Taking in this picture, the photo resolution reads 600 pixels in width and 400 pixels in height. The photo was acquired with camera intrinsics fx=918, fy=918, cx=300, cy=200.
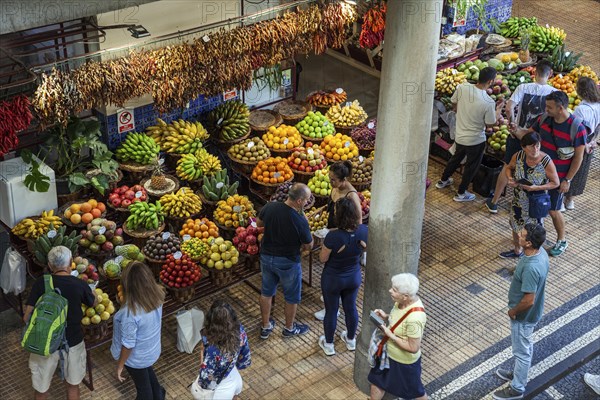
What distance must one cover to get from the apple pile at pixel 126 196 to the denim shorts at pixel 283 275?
1.60 metres

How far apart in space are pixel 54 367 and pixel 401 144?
3359 mm

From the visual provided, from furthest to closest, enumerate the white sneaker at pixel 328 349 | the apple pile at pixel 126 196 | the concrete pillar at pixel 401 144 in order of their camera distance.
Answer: the apple pile at pixel 126 196, the white sneaker at pixel 328 349, the concrete pillar at pixel 401 144

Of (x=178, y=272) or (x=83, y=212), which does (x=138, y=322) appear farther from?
(x=83, y=212)

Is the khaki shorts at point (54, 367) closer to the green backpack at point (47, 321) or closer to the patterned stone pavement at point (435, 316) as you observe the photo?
the green backpack at point (47, 321)

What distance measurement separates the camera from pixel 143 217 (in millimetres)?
8938

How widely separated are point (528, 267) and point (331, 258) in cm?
162

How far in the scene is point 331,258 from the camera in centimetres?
778

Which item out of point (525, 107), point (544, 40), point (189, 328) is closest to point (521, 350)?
point (189, 328)

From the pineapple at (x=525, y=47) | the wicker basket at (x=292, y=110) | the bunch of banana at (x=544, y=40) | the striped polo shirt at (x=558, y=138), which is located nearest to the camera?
the striped polo shirt at (x=558, y=138)

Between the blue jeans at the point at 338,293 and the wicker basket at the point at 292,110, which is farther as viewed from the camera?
the wicker basket at the point at 292,110

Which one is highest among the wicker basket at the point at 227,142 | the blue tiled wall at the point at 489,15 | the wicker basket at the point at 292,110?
the blue tiled wall at the point at 489,15

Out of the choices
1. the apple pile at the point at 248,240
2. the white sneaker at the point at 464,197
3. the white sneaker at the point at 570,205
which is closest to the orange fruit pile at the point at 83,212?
the apple pile at the point at 248,240

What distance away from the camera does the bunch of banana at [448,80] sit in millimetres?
11492

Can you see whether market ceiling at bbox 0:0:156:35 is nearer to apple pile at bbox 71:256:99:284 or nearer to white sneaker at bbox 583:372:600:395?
apple pile at bbox 71:256:99:284
